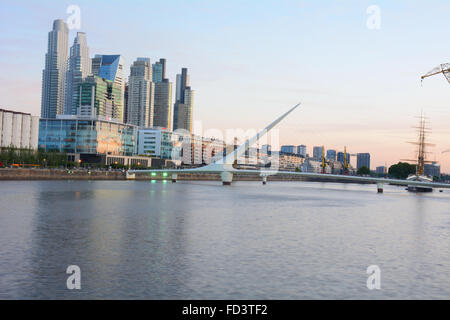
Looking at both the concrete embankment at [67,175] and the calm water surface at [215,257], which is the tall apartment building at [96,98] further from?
the calm water surface at [215,257]

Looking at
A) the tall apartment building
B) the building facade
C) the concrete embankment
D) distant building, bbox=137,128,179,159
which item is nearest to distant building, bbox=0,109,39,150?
the building facade

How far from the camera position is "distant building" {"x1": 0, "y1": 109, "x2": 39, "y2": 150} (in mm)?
100438

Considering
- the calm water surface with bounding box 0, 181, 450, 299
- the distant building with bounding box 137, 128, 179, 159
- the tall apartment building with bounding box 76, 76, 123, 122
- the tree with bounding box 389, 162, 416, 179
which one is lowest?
the calm water surface with bounding box 0, 181, 450, 299

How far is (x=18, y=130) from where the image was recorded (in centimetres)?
10388

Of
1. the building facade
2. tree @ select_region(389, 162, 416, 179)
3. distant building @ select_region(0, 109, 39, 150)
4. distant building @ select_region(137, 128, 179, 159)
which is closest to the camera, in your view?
distant building @ select_region(0, 109, 39, 150)

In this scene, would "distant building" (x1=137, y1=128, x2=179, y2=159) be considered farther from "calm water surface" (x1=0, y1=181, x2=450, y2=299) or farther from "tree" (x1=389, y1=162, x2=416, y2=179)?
"calm water surface" (x1=0, y1=181, x2=450, y2=299)

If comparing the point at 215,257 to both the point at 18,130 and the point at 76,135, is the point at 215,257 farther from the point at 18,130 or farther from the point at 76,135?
the point at 76,135

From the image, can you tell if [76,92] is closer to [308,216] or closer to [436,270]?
[308,216]

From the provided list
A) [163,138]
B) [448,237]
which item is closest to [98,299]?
[448,237]

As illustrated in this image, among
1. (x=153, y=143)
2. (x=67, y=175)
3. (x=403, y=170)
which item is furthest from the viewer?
(x=153, y=143)

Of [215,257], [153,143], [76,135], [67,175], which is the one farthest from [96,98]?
[215,257]

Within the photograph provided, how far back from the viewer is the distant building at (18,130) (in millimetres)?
100438
